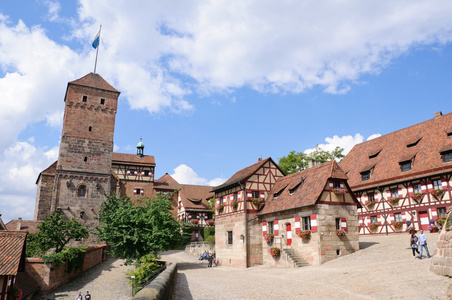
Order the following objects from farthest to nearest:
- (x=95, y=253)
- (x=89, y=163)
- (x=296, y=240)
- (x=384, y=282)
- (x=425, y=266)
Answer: (x=89, y=163) < (x=95, y=253) < (x=296, y=240) < (x=425, y=266) < (x=384, y=282)

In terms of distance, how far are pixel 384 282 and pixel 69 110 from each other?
34.7 m

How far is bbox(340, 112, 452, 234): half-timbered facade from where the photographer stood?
76.5 feet

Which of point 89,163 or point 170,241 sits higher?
point 89,163

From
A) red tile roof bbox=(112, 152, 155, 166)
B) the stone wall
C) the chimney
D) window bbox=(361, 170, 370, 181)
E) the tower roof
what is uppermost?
the tower roof

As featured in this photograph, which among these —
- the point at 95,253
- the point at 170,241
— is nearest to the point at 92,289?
the point at 170,241

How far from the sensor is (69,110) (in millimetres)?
37469

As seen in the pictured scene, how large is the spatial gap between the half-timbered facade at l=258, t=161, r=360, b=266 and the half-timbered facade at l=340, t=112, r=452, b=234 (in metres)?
5.84

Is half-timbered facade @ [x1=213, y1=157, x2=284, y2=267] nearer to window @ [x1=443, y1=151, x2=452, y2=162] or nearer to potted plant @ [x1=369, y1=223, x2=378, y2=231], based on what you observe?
potted plant @ [x1=369, y1=223, x2=378, y2=231]

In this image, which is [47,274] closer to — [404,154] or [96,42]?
[404,154]

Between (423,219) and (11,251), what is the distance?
24348 mm

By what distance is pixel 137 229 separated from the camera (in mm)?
22781

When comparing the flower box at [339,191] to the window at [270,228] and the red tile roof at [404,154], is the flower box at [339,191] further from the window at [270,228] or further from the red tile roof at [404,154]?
the red tile roof at [404,154]

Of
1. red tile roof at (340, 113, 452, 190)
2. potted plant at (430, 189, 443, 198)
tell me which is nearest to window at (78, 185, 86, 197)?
red tile roof at (340, 113, 452, 190)

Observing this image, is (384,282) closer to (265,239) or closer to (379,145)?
(265,239)
